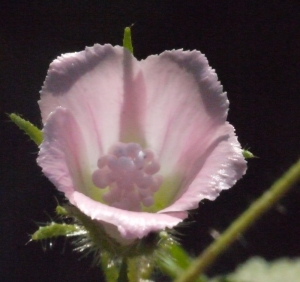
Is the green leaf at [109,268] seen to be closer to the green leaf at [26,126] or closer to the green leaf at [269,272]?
the green leaf at [26,126]

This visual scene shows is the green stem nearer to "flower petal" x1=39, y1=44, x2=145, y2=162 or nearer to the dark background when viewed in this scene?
"flower petal" x1=39, y1=44, x2=145, y2=162

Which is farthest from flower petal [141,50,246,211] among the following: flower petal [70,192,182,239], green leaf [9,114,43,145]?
green leaf [9,114,43,145]

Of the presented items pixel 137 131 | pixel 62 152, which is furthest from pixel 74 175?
pixel 137 131

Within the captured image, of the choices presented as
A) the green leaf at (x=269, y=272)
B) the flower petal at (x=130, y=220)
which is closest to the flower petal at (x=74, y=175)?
the flower petal at (x=130, y=220)

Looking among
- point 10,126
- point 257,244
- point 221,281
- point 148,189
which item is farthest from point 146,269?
point 257,244

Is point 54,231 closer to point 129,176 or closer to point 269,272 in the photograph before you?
point 129,176

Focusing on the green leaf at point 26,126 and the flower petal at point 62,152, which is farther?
the green leaf at point 26,126
